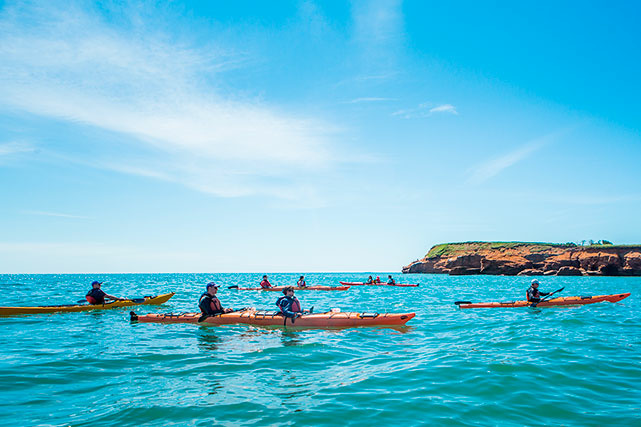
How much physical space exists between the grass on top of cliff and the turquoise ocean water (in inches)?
4383

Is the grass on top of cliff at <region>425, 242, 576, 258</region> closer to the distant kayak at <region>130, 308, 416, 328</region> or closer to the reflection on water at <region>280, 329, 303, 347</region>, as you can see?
the distant kayak at <region>130, 308, 416, 328</region>

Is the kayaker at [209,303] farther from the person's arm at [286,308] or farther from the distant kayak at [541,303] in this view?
the distant kayak at [541,303]

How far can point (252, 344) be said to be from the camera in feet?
37.8

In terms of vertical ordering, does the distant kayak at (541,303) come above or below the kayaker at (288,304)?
below

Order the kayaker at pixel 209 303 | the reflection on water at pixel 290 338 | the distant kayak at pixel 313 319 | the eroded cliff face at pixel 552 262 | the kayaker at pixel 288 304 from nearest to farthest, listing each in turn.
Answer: the reflection on water at pixel 290 338 < the distant kayak at pixel 313 319 < the kayaker at pixel 288 304 < the kayaker at pixel 209 303 < the eroded cliff face at pixel 552 262

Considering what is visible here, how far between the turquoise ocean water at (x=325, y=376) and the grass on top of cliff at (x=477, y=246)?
11132 cm

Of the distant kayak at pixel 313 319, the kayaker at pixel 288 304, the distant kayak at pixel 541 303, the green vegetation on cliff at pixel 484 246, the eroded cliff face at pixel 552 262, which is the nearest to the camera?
the distant kayak at pixel 313 319

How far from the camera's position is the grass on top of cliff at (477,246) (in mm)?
110812

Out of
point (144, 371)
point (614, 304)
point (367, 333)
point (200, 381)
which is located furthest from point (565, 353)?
point (614, 304)

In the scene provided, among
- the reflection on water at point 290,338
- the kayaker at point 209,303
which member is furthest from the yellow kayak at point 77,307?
the reflection on water at point 290,338

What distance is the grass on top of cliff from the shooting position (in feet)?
364

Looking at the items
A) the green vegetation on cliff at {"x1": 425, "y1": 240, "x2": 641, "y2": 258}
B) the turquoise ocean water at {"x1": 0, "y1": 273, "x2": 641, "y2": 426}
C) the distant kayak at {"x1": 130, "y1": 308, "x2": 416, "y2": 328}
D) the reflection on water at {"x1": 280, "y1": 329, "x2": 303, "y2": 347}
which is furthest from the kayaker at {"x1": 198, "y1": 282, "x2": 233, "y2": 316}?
the green vegetation on cliff at {"x1": 425, "y1": 240, "x2": 641, "y2": 258}

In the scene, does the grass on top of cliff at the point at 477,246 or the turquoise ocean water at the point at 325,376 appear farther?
the grass on top of cliff at the point at 477,246

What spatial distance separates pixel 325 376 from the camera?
8.07 meters
